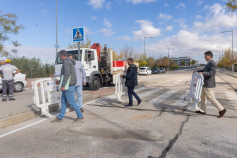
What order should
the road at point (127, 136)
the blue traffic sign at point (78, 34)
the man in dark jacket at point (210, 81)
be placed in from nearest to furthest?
the road at point (127, 136), the man in dark jacket at point (210, 81), the blue traffic sign at point (78, 34)

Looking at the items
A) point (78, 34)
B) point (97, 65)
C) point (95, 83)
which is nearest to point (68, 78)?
point (78, 34)

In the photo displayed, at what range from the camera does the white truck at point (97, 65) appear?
1047 cm

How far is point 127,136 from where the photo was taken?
391 cm

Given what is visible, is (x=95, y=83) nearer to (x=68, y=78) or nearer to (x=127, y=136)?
(x=68, y=78)

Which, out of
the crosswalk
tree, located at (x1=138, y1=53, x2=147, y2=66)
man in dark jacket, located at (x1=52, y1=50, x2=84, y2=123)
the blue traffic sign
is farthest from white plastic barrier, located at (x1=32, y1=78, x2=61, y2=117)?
tree, located at (x1=138, y1=53, x2=147, y2=66)

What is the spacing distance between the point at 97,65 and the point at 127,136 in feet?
25.7

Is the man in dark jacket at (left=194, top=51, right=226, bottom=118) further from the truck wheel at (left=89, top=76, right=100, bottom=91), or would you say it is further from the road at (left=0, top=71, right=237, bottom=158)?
the truck wheel at (left=89, top=76, right=100, bottom=91)

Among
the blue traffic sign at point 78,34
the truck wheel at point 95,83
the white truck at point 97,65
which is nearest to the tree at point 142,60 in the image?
the white truck at point 97,65

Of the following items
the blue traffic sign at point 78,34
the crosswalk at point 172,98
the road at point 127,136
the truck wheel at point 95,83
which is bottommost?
the road at point 127,136

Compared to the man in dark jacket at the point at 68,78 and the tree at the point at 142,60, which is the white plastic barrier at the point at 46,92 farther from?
the tree at the point at 142,60

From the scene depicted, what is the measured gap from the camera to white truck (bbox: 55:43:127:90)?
34.3 feet

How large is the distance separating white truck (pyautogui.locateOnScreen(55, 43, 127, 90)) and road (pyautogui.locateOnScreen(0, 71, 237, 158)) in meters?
5.08

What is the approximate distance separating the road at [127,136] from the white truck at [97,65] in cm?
508

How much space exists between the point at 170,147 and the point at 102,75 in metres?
9.40
